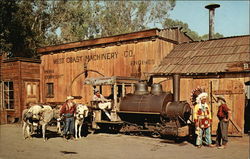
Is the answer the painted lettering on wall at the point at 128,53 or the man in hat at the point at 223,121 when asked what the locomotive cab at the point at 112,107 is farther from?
the man in hat at the point at 223,121

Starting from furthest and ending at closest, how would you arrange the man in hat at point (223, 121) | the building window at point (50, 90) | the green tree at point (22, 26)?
the green tree at point (22, 26) → the building window at point (50, 90) → the man in hat at point (223, 121)

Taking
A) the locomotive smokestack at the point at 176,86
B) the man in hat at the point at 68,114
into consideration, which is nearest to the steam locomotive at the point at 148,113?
the locomotive smokestack at the point at 176,86

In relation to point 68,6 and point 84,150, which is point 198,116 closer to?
point 84,150

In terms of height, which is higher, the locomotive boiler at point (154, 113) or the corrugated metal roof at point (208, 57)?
the corrugated metal roof at point (208, 57)

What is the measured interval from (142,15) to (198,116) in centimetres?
3689

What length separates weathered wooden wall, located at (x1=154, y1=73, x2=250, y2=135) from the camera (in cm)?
1308

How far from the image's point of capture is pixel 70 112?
12.6 metres

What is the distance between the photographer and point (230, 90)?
1342 centimetres

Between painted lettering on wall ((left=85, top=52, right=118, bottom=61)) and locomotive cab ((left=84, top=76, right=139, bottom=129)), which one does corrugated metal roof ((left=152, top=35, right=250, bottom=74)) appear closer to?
locomotive cab ((left=84, top=76, right=139, bottom=129))

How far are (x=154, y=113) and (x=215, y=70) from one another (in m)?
4.30

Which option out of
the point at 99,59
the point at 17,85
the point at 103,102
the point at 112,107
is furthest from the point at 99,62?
the point at 17,85

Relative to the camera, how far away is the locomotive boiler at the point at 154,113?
1206 cm

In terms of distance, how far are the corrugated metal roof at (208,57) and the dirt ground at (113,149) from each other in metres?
3.94

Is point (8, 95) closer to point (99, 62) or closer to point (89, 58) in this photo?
point (89, 58)
